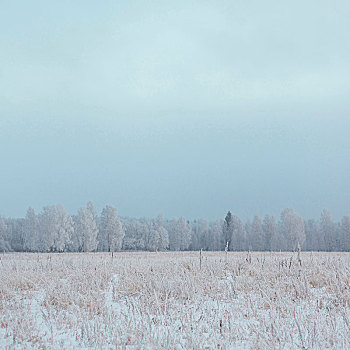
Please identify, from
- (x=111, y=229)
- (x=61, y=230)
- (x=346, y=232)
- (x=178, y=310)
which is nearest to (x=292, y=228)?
(x=346, y=232)

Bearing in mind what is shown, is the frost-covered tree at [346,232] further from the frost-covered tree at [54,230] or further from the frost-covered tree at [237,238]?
the frost-covered tree at [54,230]

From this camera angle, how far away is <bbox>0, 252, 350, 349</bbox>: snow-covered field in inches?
198

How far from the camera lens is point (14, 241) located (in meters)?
89.5

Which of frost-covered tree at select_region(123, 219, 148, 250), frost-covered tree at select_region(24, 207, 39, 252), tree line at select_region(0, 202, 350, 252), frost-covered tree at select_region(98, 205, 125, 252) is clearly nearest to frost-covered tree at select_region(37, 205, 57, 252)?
tree line at select_region(0, 202, 350, 252)

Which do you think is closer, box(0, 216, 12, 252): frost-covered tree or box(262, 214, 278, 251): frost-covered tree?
box(0, 216, 12, 252): frost-covered tree

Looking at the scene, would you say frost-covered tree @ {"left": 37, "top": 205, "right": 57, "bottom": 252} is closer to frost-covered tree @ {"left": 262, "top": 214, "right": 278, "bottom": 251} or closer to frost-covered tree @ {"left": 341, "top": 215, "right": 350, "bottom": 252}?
frost-covered tree @ {"left": 262, "top": 214, "right": 278, "bottom": 251}

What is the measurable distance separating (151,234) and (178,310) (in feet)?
221

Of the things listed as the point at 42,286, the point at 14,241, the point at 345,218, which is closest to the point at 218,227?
the point at 345,218

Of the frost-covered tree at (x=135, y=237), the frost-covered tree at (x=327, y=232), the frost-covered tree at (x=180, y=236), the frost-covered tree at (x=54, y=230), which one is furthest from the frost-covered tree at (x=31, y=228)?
the frost-covered tree at (x=327, y=232)

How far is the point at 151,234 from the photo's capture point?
2864 inches

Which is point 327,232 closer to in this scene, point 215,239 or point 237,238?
point 237,238

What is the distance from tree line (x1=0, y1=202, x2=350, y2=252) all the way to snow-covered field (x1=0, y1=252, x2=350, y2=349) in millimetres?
48980

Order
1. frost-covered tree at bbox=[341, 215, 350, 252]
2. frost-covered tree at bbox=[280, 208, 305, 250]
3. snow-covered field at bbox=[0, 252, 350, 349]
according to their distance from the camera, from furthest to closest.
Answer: frost-covered tree at bbox=[341, 215, 350, 252] → frost-covered tree at bbox=[280, 208, 305, 250] → snow-covered field at bbox=[0, 252, 350, 349]

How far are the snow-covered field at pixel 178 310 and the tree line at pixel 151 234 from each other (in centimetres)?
4898
